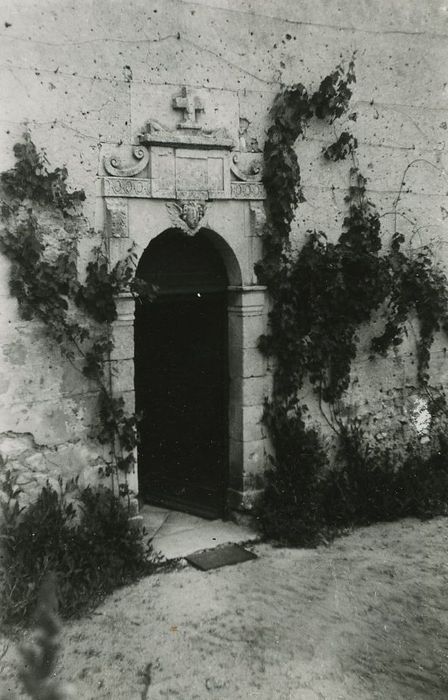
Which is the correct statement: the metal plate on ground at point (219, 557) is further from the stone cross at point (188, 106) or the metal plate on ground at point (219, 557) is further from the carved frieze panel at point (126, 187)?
the stone cross at point (188, 106)

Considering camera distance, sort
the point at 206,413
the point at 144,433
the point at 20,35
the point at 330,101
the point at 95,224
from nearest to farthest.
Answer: the point at 20,35 < the point at 95,224 < the point at 330,101 < the point at 206,413 < the point at 144,433

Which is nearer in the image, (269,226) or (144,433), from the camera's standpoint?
(269,226)

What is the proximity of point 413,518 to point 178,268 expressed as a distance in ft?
10.8

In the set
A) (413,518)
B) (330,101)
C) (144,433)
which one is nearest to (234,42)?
(330,101)

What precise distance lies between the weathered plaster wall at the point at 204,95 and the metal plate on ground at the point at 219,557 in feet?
4.07

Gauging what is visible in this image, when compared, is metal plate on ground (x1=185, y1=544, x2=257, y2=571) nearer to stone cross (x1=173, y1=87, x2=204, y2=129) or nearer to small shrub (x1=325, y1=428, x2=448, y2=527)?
small shrub (x1=325, y1=428, x2=448, y2=527)

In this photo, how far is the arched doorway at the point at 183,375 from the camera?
239 inches

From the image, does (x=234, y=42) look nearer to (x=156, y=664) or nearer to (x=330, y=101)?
(x=330, y=101)

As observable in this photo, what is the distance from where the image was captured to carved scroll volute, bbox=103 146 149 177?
5.30 meters

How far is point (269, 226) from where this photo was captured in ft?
20.1

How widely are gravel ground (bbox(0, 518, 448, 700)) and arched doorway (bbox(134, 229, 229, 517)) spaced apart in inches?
48.3

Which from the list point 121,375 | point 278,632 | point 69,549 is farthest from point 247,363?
point 278,632

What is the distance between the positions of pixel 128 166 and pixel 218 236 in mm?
1027

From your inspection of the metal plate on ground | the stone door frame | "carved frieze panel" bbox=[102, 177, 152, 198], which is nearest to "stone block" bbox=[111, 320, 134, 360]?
the stone door frame
